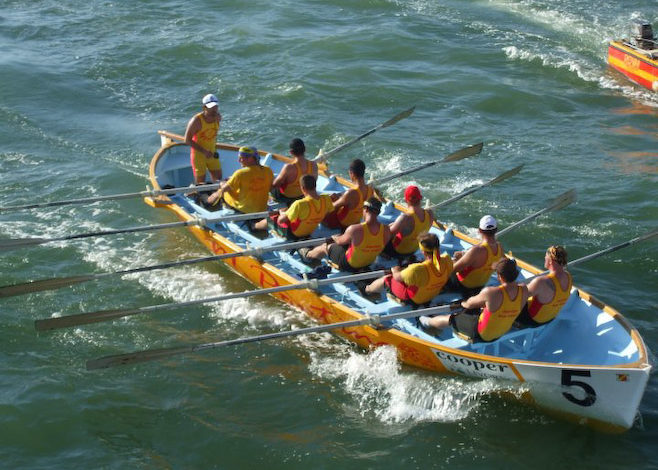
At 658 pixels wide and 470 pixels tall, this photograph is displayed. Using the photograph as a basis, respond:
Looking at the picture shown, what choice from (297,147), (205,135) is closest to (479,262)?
(297,147)

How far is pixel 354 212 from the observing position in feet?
45.8

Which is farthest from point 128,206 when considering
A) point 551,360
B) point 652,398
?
point 652,398

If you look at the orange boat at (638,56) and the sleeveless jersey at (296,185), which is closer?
the sleeveless jersey at (296,185)

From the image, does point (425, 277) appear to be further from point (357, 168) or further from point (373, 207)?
point (357, 168)

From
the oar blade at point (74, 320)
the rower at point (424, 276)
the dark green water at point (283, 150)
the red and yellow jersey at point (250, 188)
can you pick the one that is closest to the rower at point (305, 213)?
the red and yellow jersey at point (250, 188)

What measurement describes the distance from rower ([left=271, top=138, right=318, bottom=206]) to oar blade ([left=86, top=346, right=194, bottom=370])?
451 centimetres

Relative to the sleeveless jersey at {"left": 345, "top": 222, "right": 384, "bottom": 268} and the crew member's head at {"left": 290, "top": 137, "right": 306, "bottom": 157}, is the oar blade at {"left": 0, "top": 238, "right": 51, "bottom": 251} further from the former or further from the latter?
the sleeveless jersey at {"left": 345, "top": 222, "right": 384, "bottom": 268}

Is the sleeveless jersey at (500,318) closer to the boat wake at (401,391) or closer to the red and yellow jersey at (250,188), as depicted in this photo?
the boat wake at (401,391)

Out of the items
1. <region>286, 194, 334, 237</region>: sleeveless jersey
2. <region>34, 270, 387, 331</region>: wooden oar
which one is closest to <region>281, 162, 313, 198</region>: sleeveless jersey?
<region>286, 194, 334, 237</region>: sleeveless jersey

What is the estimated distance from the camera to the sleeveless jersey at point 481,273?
39.5 feet

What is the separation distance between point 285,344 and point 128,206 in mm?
6224

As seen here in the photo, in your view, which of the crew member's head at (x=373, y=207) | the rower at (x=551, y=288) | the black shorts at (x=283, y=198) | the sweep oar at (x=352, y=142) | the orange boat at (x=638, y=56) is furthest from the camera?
the orange boat at (x=638, y=56)

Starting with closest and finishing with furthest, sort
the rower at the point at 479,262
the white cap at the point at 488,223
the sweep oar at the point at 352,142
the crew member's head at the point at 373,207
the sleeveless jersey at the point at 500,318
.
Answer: the sleeveless jersey at the point at 500,318
the white cap at the point at 488,223
the rower at the point at 479,262
the crew member's head at the point at 373,207
the sweep oar at the point at 352,142

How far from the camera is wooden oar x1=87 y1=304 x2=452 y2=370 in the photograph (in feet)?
35.6
